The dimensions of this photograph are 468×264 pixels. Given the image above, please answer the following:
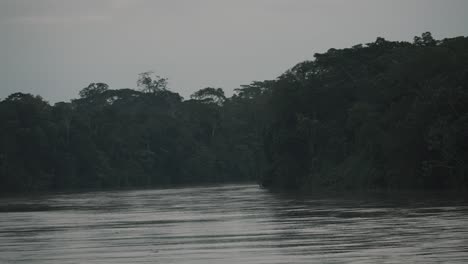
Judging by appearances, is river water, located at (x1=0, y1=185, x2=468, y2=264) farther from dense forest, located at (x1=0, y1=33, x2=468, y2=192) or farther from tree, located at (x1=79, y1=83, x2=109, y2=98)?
tree, located at (x1=79, y1=83, x2=109, y2=98)

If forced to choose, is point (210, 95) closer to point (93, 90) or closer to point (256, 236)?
point (93, 90)

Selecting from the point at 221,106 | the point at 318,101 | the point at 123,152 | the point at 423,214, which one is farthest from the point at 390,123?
the point at 221,106

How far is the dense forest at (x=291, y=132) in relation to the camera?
2117 inches

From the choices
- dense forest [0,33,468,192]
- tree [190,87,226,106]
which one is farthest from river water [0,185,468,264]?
tree [190,87,226,106]

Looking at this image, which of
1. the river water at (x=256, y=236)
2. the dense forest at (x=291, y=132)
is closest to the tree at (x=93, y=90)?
the dense forest at (x=291, y=132)

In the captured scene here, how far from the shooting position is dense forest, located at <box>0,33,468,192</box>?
53.8 metres

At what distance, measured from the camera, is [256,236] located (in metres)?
25.3

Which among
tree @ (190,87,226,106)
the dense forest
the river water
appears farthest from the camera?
tree @ (190,87,226,106)

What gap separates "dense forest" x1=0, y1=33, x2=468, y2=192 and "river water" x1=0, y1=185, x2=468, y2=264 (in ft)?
49.7

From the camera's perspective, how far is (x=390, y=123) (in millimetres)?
59562

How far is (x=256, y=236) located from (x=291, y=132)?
163 ft

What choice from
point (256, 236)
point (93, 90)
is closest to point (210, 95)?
point (93, 90)

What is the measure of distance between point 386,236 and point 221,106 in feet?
391

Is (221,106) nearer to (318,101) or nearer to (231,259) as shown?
(318,101)
